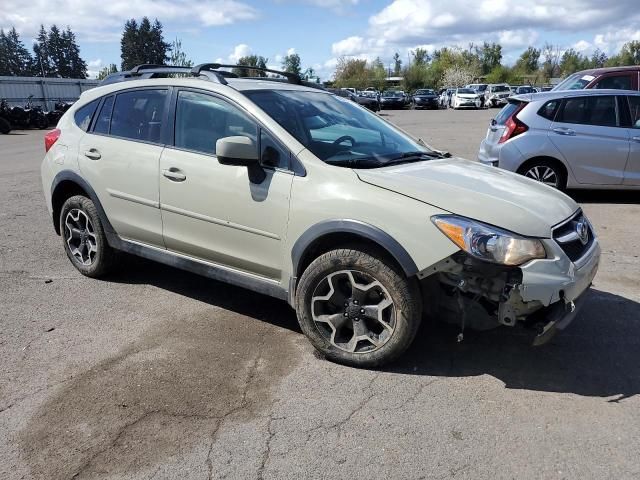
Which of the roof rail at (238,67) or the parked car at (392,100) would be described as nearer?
the roof rail at (238,67)

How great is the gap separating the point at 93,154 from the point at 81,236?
2.71ft

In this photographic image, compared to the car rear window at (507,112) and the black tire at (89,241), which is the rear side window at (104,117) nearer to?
the black tire at (89,241)

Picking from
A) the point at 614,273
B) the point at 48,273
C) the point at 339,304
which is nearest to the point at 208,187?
the point at 339,304

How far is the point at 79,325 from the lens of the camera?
429 cm

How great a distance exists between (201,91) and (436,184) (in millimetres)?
1928

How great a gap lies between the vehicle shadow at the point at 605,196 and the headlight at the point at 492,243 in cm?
594

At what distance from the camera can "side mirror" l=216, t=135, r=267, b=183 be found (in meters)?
3.69

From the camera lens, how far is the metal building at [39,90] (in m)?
30.1

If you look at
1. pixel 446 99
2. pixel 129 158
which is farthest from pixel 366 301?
pixel 446 99

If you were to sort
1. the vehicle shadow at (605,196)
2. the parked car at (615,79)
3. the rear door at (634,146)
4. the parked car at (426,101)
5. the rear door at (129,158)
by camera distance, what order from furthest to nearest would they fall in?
the parked car at (426,101)
the parked car at (615,79)
the vehicle shadow at (605,196)
the rear door at (634,146)
the rear door at (129,158)

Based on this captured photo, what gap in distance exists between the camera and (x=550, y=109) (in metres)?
8.23

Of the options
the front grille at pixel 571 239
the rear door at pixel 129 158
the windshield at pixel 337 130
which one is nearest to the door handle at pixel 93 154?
the rear door at pixel 129 158

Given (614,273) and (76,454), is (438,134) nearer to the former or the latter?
(614,273)

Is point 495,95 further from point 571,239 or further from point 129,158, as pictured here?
point 571,239
